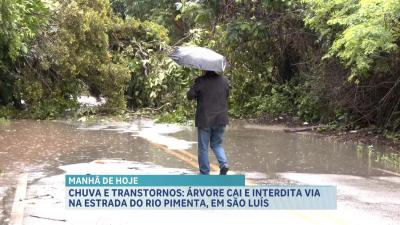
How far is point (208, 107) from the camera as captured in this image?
27.7 ft

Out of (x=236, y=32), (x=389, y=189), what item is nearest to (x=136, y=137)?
(x=236, y=32)

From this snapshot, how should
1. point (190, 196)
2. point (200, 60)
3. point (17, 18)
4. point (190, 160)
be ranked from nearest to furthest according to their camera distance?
1. point (190, 196)
2. point (200, 60)
3. point (190, 160)
4. point (17, 18)

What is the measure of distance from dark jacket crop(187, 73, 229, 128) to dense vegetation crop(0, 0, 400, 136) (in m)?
5.09

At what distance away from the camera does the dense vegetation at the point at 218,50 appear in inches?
564

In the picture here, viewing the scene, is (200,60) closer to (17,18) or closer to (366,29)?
(366,29)

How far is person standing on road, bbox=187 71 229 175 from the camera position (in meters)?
8.45

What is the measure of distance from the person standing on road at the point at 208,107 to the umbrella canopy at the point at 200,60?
0.17m

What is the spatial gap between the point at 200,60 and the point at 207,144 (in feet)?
4.05

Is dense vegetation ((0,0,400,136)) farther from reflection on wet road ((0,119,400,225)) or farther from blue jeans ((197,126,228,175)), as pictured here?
blue jeans ((197,126,228,175))

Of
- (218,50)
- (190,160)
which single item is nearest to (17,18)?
(190,160)

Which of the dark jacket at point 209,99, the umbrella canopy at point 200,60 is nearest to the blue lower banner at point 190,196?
the dark jacket at point 209,99

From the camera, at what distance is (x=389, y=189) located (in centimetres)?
860

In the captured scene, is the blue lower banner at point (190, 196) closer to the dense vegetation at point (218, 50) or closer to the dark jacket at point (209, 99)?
the dark jacket at point (209, 99)

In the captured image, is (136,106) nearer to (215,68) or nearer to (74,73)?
(74,73)
